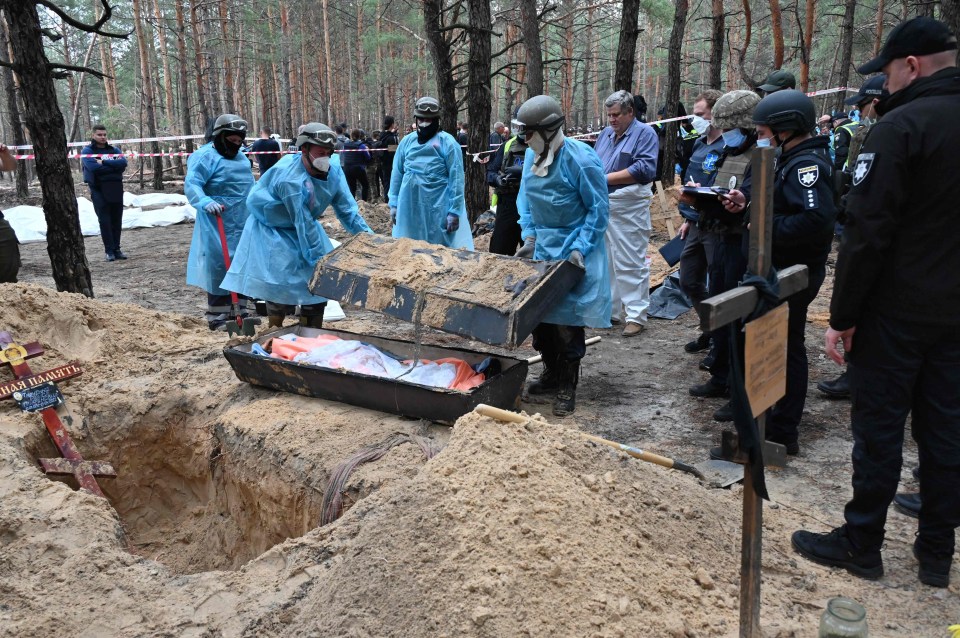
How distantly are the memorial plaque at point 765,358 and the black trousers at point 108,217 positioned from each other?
35.3ft

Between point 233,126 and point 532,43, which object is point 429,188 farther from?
point 532,43

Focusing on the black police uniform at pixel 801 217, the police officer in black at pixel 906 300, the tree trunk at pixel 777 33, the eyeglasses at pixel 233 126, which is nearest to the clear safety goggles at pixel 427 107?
the eyeglasses at pixel 233 126

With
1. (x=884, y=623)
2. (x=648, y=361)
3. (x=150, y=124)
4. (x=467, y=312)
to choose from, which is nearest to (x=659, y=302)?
(x=648, y=361)

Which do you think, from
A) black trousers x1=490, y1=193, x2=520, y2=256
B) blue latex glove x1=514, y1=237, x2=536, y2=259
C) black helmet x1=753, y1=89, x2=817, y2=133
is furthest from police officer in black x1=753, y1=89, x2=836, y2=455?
black trousers x1=490, y1=193, x2=520, y2=256

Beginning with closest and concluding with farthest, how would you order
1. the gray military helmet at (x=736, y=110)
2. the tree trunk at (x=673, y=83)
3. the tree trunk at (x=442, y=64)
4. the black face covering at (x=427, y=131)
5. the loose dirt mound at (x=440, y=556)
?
the loose dirt mound at (x=440, y=556) < the gray military helmet at (x=736, y=110) < the black face covering at (x=427, y=131) < the tree trunk at (x=442, y=64) < the tree trunk at (x=673, y=83)

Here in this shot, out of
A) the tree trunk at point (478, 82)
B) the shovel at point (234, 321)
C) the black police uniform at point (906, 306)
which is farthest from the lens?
the tree trunk at point (478, 82)

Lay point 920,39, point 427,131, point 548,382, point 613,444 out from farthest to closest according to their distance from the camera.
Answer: point 427,131, point 548,382, point 613,444, point 920,39

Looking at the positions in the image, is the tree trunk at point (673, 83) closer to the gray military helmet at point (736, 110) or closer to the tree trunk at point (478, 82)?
the tree trunk at point (478, 82)

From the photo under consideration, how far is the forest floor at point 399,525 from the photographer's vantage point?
247 centimetres

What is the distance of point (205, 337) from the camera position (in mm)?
6219

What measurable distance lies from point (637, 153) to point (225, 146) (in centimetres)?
378

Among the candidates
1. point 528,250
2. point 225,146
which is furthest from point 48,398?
point 528,250

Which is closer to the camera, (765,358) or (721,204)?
(765,358)

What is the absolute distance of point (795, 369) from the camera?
12.9ft
